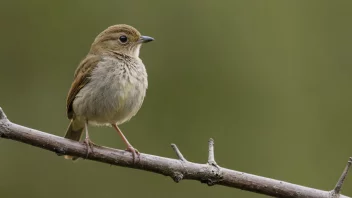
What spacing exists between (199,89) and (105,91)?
6.12 metres

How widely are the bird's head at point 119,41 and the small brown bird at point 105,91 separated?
9cm

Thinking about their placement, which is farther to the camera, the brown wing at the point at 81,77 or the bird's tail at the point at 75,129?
the bird's tail at the point at 75,129

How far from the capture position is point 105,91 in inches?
263

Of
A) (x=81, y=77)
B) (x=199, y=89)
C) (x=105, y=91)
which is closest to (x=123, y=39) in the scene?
(x=81, y=77)

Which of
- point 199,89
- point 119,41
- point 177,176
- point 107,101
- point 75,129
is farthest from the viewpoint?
point 199,89

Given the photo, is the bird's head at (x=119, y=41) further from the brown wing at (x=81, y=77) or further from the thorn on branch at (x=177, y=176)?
the thorn on branch at (x=177, y=176)

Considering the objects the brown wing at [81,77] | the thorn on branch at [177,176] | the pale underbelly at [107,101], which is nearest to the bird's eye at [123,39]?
the brown wing at [81,77]

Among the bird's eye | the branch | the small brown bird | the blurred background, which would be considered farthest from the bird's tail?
the blurred background

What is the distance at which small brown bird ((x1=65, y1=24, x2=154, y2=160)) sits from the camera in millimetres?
6691

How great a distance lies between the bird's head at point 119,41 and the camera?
290 inches

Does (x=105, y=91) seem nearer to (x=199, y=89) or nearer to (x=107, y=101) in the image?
(x=107, y=101)

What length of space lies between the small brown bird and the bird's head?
9 cm

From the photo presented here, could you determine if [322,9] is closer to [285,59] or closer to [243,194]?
[285,59]

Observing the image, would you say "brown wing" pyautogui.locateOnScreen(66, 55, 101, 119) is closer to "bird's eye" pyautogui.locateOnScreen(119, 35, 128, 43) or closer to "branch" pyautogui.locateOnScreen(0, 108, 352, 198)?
"bird's eye" pyautogui.locateOnScreen(119, 35, 128, 43)
